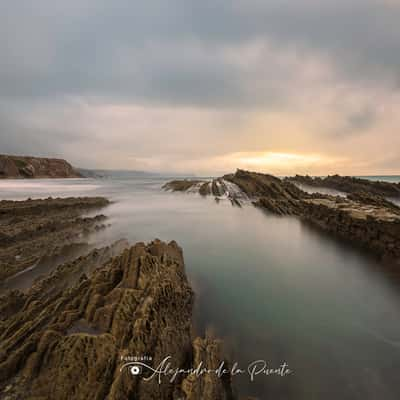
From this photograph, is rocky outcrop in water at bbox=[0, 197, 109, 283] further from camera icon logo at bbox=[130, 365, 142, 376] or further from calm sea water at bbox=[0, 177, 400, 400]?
camera icon logo at bbox=[130, 365, 142, 376]

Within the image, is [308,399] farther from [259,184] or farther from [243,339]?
[259,184]

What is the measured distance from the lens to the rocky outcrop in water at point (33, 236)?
540 cm

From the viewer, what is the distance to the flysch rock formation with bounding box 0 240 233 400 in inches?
77.4

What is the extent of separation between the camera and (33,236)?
7.43m

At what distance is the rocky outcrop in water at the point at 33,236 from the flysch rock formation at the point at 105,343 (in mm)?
2086

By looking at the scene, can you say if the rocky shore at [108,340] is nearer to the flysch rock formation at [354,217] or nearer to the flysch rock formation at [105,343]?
the flysch rock formation at [105,343]

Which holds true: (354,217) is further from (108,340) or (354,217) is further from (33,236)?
(33,236)

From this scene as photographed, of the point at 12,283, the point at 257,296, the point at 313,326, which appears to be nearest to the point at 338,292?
the point at 313,326

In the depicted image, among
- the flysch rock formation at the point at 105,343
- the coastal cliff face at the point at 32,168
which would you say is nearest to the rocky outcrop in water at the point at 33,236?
the flysch rock formation at the point at 105,343

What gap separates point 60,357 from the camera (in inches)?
83.5

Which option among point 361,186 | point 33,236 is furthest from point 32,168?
point 361,186

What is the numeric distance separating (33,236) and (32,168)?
2997 inches

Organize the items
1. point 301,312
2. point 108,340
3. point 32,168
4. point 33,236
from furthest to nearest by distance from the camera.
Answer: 1. point 32,168
2. point 33,236
3. point 301,312
4. point 108,340

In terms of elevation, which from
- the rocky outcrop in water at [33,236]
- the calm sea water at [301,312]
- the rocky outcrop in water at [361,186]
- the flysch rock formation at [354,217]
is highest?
the rocky outcrop in water at [361,186]
